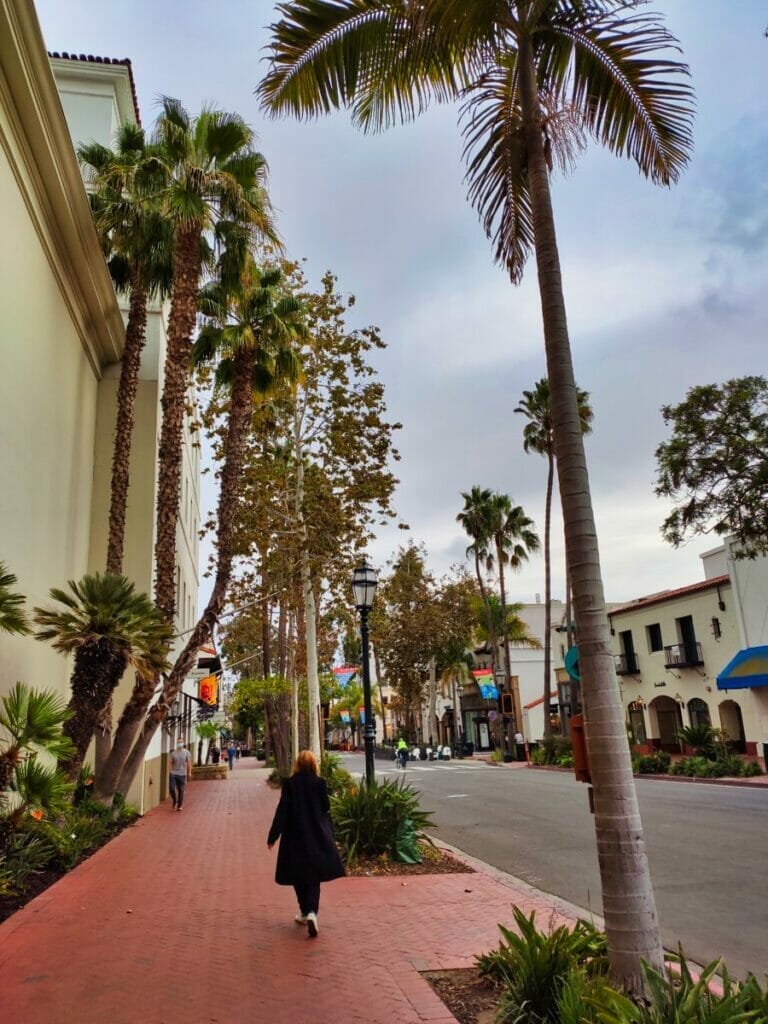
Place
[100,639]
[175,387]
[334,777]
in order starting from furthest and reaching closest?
[334,777]
[175,387]
[100,639]

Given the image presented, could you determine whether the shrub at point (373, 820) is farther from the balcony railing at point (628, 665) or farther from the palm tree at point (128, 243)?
the balcony railing at point (628, 665)

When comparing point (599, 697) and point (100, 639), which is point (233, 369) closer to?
point (100, 639)

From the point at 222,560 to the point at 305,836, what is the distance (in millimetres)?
10104

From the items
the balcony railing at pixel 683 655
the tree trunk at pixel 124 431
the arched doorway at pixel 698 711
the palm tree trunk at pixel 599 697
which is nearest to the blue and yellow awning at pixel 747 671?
the balcony railing at pixel 683 655

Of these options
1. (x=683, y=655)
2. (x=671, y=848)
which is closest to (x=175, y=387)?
(x=671, y=848)

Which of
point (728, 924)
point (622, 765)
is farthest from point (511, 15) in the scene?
A: point (728, 924)

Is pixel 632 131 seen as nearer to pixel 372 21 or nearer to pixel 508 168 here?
pixel 508 168

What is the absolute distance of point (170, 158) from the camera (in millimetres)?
16891

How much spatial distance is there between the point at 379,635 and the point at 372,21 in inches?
1719

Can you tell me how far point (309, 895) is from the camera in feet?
23.8

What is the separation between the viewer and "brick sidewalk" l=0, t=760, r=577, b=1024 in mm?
5230

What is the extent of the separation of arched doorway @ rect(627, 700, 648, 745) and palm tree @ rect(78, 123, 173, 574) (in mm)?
29044

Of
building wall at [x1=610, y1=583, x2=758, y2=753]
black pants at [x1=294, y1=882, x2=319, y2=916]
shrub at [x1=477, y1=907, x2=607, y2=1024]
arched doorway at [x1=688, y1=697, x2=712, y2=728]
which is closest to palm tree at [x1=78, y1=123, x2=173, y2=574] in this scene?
black pants at [x1=294, y1=882, x2=319, y2=916]

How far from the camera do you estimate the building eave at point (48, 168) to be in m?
10.8
